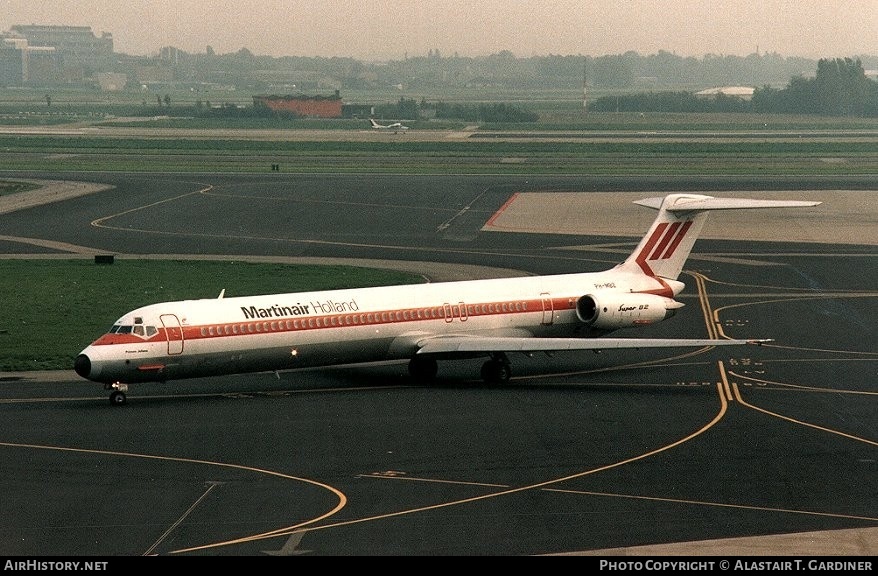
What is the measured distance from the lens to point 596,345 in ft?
136

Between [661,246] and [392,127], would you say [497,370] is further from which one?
[392,127]

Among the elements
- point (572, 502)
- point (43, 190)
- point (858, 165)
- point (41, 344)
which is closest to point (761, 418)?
point (572, 502)

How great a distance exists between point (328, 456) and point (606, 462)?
6551mm

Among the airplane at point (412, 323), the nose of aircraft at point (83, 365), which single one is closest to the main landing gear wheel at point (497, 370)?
the airplane at point (412, 323)

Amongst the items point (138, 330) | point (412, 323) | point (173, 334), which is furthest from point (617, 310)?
point (138, 330)

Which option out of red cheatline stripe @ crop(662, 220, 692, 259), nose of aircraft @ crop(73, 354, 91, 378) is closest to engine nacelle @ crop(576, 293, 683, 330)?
red cheatline stripe @ crop(662, 220, 692, 259)

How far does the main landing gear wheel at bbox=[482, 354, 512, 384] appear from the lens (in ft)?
139

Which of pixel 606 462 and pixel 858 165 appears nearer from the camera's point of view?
pixel 606 462

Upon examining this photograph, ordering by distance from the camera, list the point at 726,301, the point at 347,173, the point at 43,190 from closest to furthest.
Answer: the point at 726,301 < the point at 43,190 < the point at 347,173

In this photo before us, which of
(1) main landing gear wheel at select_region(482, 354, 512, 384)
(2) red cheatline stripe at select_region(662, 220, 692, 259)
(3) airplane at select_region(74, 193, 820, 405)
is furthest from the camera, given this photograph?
(2) red cheatline stripe at select_region(662, 220, 692, 259)

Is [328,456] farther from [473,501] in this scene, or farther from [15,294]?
[15,294]

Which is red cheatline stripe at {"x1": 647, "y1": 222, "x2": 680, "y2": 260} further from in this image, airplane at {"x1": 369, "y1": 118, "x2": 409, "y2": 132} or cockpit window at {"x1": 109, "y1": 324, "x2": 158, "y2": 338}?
airplane at {"x1": 369, "y1": 118, "x2": 409, "y2": 132}

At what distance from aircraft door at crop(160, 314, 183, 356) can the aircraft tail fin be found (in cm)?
1710

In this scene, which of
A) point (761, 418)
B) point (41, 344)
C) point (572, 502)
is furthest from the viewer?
point (41, 344)
